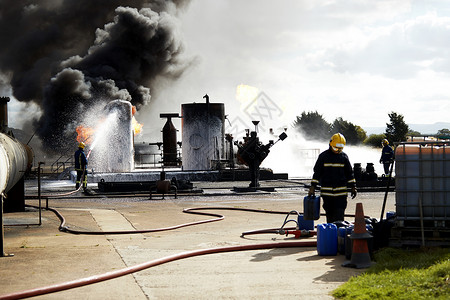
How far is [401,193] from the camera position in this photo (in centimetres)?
860

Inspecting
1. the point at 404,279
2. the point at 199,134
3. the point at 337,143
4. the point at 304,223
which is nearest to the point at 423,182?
the point at 337,143

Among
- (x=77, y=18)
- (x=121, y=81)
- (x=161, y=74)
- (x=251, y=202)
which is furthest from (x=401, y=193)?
(x=77, y=18)

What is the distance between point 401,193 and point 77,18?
75.8 m

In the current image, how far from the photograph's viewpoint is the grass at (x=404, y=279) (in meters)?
5.96

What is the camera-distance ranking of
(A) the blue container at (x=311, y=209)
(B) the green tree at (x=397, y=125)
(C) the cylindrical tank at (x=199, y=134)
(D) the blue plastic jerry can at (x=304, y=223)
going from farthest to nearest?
(B) the green tree at (x=397, y=125) → (C) the cylindrical tank at (x=199, y=134) → (D) the blue plastic jerry can at (x=304, y=223) → (A) the blue container at (x=311, y=209)

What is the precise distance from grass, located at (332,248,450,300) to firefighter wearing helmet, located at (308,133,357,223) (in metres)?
2.04

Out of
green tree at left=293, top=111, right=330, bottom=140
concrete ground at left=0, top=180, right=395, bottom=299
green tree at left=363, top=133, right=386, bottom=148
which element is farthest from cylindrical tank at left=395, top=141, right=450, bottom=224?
green tree at left=293, top=111, right=330, bottom=140

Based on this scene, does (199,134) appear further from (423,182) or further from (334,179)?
(423,182)

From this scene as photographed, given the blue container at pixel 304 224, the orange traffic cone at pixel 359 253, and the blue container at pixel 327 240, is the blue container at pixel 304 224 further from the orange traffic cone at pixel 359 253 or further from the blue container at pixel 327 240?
the orange traffic cone at pixel 359 253

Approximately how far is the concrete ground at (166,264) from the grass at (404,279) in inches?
10.2

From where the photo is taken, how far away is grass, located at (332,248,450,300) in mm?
5961

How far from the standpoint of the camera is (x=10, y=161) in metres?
11.0

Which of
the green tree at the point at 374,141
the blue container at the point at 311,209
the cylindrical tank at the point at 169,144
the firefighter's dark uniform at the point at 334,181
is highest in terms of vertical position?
the green tree at the point at 374,141

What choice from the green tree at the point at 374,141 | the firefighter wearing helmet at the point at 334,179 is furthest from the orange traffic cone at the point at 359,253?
the green tree at the point at 374,141
